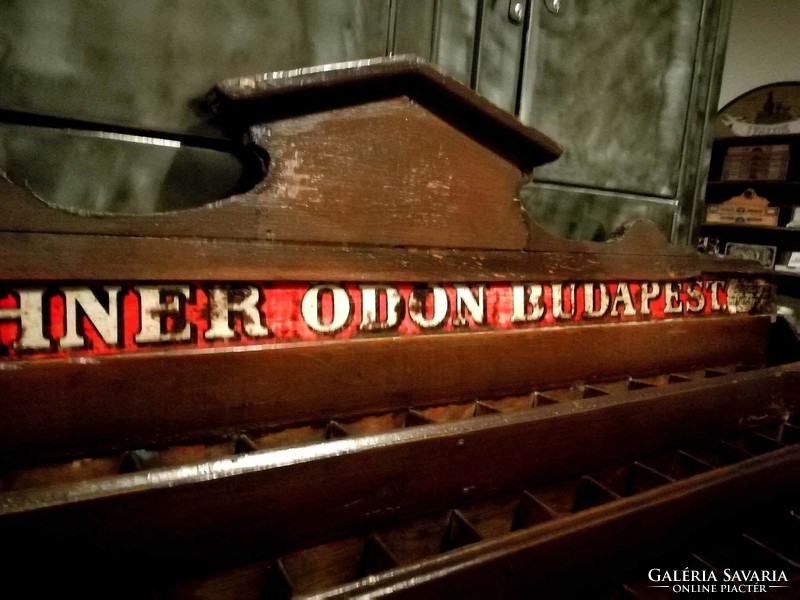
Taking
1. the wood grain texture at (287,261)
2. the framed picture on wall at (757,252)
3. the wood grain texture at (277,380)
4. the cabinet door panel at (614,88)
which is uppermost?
the cabinet door panel at (614,88)

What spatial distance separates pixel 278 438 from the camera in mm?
1063

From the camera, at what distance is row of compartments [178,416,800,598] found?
84cm

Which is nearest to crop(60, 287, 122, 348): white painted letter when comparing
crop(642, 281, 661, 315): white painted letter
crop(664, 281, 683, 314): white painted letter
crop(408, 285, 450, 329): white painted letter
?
crop(408, 285, 450, 329): white painted letter

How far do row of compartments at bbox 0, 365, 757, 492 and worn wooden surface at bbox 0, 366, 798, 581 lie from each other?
66 mm

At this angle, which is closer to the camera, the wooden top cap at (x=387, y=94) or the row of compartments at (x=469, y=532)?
the row of compartments at (x=469, y=532)

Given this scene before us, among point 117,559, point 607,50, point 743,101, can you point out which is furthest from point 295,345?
point 743,101

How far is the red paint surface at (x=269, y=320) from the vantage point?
860mm

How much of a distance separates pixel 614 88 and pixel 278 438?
1556 mm

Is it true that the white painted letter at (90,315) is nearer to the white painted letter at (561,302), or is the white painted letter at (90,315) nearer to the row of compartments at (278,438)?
the row of compartments at (278,438)

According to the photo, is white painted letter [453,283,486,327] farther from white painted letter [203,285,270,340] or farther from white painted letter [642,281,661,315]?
white painted letter [642,281,661,315]

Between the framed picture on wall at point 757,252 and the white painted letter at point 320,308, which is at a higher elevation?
the framed picture on wall at point 757,252

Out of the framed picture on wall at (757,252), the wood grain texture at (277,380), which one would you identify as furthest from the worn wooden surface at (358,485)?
the framed picture on wall at (757,252)

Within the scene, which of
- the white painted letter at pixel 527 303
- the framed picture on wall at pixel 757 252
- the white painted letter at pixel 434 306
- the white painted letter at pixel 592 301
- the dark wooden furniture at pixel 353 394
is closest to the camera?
the dark wooden furniture at pixel 353 394

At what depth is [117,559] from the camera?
2.31 feet
